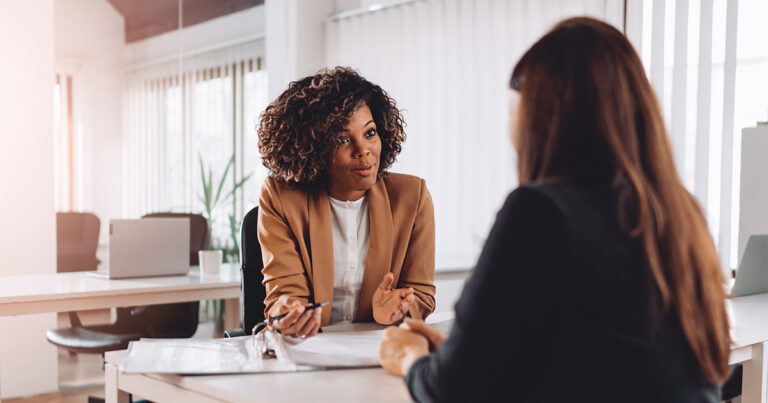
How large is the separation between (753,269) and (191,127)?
3966mm

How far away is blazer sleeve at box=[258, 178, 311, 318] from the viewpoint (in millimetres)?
1762

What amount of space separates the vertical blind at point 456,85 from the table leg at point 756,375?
6.85 ft

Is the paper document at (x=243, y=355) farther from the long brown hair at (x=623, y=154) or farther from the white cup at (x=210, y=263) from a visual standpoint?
the white cup at (x=210, y=263)

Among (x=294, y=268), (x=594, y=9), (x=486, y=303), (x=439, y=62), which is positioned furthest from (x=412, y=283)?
(x=439, y=62)

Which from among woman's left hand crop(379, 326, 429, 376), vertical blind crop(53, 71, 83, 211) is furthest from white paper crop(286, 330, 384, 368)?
vertical blind crop(53, 71, 83, 211)

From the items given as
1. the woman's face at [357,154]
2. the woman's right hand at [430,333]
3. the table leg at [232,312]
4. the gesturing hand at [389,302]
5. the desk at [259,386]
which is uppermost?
the woman's face at [357,154]

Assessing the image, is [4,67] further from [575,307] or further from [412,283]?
[575,307]

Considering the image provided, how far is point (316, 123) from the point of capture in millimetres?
1877

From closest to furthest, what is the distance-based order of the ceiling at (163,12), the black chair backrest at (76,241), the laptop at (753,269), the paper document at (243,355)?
the paper document at (243,355)
the laptop at (753,269)
the black chair backrest at (76,241)
the ceiling at (163,12)

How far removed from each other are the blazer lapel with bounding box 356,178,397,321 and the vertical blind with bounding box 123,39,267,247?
9.35 ft

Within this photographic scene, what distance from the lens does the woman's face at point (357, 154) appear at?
1.86 m

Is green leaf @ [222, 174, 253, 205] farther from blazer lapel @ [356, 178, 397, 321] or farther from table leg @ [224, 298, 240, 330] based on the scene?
blazer lapel @ [356, 178, 397, 321]

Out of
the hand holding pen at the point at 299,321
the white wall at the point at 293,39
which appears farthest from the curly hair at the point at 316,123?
the white wall at the point at 293,39

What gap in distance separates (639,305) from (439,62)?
373cm
